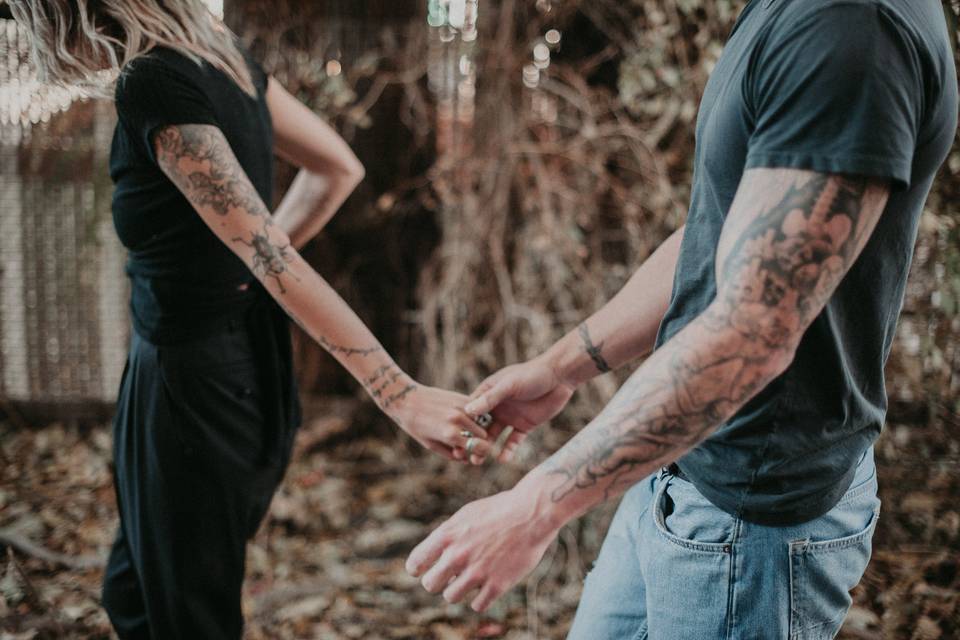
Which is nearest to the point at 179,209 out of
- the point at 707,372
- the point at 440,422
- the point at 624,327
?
the point at 440,422

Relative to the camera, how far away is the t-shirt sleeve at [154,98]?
4.25ft

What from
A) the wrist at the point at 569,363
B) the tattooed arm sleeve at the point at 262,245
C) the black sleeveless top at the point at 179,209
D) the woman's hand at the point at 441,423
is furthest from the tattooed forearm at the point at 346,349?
the wrist at the point at 569,363

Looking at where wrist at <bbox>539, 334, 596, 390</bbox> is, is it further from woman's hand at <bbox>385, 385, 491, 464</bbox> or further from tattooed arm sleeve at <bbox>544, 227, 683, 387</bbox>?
woman's hand at <bbox>385, 385, 491, 464</bbox>

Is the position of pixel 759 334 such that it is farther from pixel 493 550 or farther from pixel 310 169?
pixel 310 169

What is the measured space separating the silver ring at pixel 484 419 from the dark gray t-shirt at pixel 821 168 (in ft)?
1.67

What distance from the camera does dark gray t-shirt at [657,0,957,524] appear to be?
2.56ft

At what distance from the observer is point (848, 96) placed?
776 mm

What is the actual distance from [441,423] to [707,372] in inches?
28.5

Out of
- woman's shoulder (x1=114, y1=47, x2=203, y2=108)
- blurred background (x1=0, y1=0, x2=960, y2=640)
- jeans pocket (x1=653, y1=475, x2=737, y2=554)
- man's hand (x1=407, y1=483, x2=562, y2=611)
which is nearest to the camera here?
man's hand (x1=407, y1=483, x2=562, y2=611)

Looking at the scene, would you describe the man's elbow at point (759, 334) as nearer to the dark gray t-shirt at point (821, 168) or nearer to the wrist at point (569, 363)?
the dark gray t-shirt at point (821, 168)

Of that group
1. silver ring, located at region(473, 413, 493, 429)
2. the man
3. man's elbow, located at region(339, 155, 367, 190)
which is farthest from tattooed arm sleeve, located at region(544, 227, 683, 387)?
man's elbow, located at region(339, 155, 367, 190)

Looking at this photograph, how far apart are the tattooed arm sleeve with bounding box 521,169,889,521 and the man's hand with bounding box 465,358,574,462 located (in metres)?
0.55

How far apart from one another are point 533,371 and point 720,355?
661 mm

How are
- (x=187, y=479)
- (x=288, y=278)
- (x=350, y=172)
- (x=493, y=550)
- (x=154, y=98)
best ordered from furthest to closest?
(x=350, y=172)
(x=187, y=479)
(x=288, y=278)
(x=154, y=98)
(x=493, y=550)
